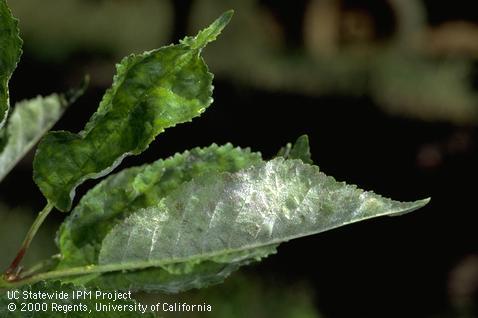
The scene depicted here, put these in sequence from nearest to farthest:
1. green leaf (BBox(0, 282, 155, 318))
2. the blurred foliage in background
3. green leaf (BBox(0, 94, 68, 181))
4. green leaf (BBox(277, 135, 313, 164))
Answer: green leaf (BBox(0, 282, 155, 318))
green leaf (BBox(277, 135, 313, 164))
green leaf (BBox(0, 94, 68, 181))
the blurred foliage in background

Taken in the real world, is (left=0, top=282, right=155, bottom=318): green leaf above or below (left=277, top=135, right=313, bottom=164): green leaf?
below

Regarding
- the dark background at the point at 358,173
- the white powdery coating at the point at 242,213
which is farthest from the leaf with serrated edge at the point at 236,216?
the dark background at the point at 358,173

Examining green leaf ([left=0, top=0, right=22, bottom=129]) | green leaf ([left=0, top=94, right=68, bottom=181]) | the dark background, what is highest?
the dark background

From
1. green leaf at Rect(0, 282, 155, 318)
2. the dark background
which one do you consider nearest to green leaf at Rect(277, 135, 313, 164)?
green leaf at Rect(0, 282, 155, 318)

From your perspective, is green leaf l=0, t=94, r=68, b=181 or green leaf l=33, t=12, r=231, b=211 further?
green leaf l=0, t=94, r=68, b=181

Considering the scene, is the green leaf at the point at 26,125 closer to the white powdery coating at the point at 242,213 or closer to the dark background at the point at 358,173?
the white powdery coating at the point at 242,213

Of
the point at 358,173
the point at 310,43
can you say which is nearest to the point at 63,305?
the point at 358,173

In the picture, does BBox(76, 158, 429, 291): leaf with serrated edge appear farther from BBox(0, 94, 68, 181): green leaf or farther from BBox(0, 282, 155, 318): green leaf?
BBox(0, 94, 68, 181): green leaf

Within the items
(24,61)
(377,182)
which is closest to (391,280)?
(377,182)
